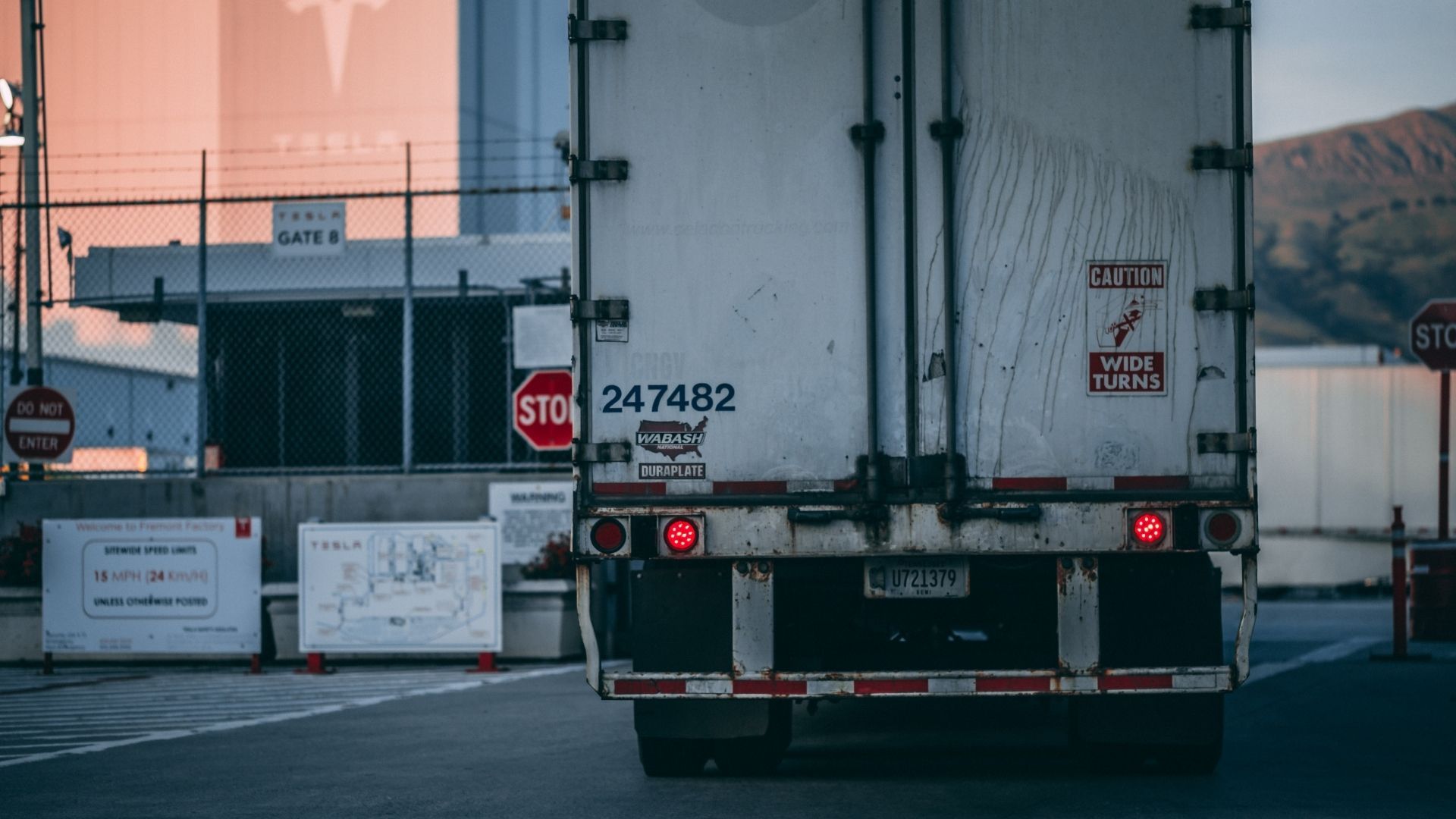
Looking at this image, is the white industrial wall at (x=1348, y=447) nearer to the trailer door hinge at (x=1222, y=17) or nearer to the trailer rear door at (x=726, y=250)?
the trailer door hinge at (x=1222, y=17)

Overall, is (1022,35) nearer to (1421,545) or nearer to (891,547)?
(891,547)

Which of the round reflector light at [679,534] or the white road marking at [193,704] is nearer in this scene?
the round reflector light at [679,534]

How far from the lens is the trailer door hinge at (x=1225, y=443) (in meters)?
7.77

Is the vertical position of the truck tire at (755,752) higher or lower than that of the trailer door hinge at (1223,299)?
lower

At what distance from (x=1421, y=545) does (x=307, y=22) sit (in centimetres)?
3689

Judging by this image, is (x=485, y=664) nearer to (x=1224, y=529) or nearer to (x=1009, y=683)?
(x=1009, y=683)

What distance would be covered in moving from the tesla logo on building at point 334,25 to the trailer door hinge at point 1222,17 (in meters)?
42.3

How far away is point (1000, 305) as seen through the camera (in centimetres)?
793

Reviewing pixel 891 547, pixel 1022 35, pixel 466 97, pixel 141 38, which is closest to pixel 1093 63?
pixel 1022 35

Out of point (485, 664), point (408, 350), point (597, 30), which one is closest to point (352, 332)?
point (408, 350)

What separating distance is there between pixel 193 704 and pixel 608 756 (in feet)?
17.5

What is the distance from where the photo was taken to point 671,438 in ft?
26.3

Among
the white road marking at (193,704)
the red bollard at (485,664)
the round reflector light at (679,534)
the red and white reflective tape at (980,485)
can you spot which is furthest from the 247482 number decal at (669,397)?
the red bollard at (485,664)

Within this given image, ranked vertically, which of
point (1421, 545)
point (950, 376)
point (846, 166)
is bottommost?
point (1421, 545)
